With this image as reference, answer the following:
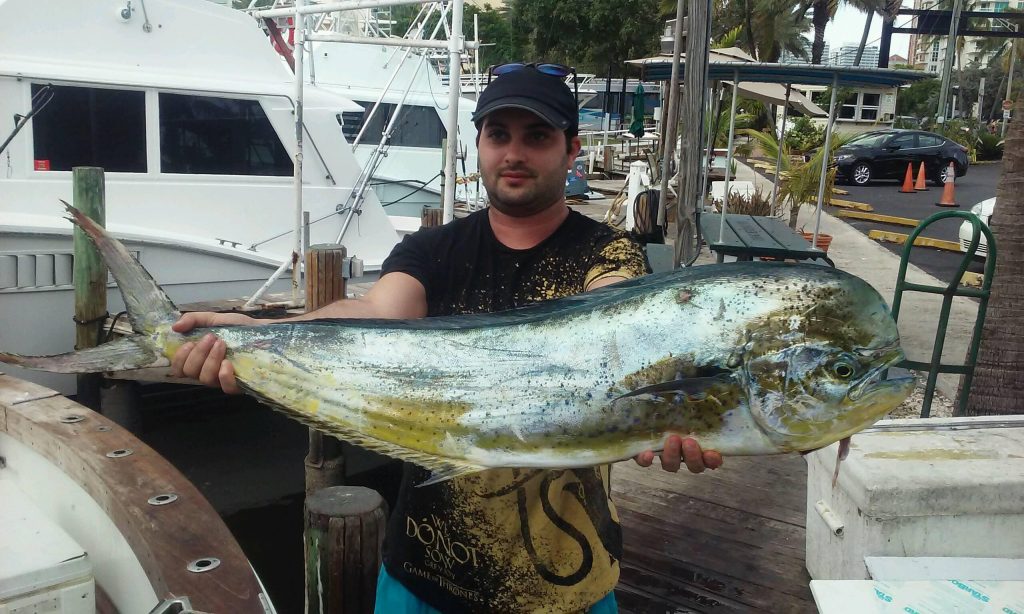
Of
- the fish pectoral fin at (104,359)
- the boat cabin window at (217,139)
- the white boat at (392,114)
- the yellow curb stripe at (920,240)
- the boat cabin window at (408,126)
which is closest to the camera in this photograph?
the fish pectoral fin at (104,359)

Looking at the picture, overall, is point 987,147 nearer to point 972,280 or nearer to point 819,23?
point 819,23

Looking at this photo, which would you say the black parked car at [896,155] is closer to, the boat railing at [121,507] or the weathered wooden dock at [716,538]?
the weathered wooden dock at [716,538]

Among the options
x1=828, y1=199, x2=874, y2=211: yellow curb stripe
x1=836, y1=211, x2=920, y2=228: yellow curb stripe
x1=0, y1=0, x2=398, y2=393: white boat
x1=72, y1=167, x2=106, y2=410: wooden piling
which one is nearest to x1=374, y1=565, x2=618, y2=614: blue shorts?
x1=72, y1=167, x2=106, y2=410: wooden piling

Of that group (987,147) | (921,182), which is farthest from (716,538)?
(987,147)

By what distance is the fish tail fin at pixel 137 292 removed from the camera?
6.32ft

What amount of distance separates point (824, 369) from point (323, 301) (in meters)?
4.49

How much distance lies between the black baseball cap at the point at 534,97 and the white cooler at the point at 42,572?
2.06m

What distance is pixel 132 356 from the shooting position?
1.91 metres

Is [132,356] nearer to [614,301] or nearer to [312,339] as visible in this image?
[312,339]

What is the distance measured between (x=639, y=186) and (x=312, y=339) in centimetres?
848

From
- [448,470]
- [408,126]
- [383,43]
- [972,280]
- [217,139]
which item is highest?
[383,43]

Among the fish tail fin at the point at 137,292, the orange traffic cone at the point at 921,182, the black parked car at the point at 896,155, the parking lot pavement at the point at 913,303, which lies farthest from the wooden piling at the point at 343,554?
the black parked car at the point at 896,155

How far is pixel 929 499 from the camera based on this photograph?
2.46 meters

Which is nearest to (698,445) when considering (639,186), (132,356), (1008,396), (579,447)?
(579,447)
